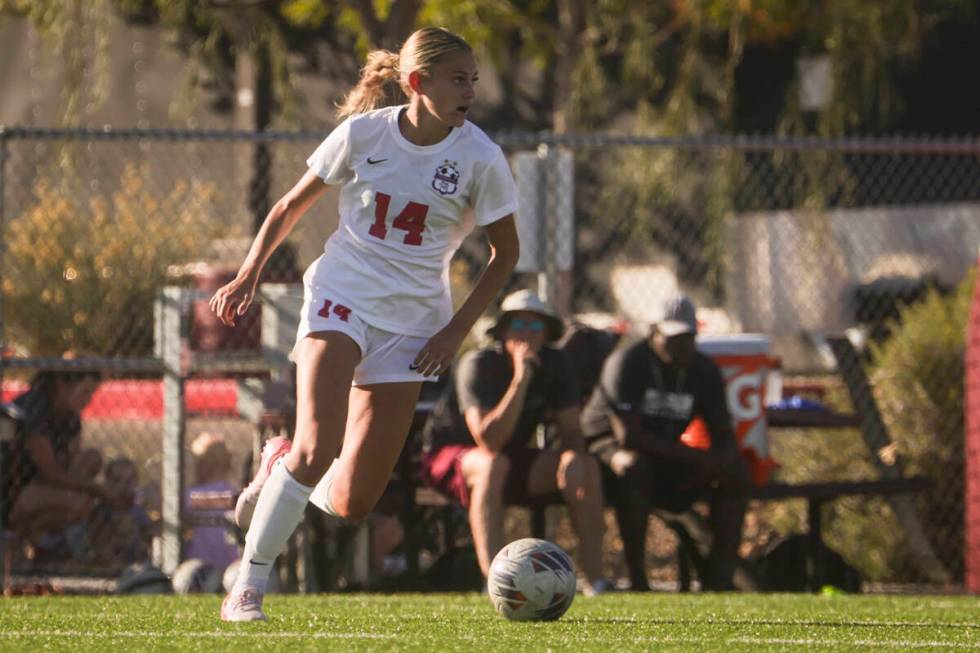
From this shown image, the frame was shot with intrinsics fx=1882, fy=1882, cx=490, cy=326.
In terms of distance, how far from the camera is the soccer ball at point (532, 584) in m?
6.41

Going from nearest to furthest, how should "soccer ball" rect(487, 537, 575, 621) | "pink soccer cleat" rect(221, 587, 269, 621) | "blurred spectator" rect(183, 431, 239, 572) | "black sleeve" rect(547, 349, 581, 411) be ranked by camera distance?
"pink soccer cleat" rect(221, 587, 269, 621), "soccer ball" rect(487, 537, 575, 621), "black sleeve" rect(547, 349, 581, 411), "blurred spectator" rect(183, 431, 239, 572)

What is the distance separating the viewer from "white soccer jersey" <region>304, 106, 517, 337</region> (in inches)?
248

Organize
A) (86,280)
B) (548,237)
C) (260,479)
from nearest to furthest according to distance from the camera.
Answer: (260,479), (548,237), (86,280)

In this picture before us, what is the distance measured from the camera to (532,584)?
252 inches

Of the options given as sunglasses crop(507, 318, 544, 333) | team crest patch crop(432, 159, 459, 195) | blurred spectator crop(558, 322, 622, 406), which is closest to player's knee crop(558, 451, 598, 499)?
sunglasses crop(507, 318, 544, 333)

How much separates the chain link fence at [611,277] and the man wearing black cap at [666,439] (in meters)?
→ 0.75

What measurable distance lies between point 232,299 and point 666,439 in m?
4.17

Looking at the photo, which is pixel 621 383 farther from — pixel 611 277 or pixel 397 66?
pixel 611 277

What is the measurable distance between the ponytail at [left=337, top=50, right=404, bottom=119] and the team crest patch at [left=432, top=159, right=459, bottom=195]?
1.60 ft

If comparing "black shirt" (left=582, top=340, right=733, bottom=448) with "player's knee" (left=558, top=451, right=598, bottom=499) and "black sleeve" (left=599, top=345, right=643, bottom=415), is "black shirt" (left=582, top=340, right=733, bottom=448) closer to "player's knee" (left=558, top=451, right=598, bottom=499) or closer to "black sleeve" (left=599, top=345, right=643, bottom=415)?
"black sleeve" (left=599, top=345, right=643, bottom=415)

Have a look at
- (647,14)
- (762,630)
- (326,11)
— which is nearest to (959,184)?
(647,14)

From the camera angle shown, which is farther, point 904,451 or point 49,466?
point 904,451

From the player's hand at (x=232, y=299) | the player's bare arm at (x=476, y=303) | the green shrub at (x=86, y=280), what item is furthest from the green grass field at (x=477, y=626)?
the green shrub at (x=86, y=280)

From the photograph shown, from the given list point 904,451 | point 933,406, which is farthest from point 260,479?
point 933,406
